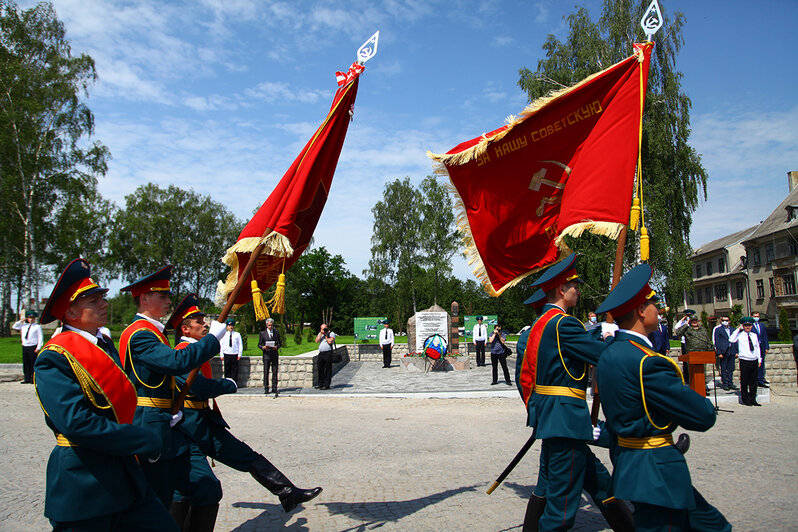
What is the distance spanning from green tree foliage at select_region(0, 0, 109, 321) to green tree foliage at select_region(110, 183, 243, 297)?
13.2m

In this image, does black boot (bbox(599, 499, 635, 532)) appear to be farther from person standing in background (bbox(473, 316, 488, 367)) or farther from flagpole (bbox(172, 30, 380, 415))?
person standing in background (bbox(473, 316, 488, 367))

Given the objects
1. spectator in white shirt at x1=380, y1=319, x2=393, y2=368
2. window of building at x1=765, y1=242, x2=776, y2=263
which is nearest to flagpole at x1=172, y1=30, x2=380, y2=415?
spectator in white shirt at x1=380, y1=319, x2=393, y2=368

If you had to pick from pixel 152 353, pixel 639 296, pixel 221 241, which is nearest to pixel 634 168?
pixel 639 296

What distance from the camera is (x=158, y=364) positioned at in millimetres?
3611

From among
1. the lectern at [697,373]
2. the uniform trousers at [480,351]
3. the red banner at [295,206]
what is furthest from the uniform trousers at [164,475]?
the uniform trousers at [480,351]

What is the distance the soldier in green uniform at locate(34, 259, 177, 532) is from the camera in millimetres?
2559

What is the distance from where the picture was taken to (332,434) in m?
8.68

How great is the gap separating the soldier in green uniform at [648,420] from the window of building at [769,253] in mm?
53265

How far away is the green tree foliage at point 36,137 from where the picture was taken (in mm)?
29016

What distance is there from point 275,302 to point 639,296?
3.00 meters

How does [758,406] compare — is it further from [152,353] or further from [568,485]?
[152,353]

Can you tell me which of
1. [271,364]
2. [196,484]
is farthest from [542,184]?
[271,364]

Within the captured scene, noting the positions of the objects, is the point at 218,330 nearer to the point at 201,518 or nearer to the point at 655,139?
the point at 201,518

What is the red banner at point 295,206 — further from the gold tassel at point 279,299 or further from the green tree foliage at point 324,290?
the green tree foliage at point 324,290
